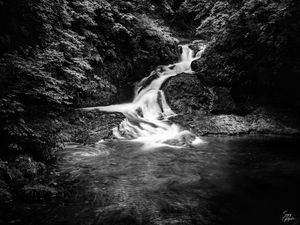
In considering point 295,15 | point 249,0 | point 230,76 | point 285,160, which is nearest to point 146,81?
point 230,76

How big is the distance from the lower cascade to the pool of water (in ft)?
2.44

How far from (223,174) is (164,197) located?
2.12 m

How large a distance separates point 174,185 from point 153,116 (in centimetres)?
642

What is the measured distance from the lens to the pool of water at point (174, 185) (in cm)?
498

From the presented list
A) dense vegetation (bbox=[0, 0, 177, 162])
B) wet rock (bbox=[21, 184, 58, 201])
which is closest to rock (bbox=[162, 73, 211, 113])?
dense vegetation (bbox=[0, 0, 177, 162])

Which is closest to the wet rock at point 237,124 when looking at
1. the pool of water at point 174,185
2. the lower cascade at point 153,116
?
the lower cascade at point 153,116

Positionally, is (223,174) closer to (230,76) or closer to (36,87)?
(36,87)

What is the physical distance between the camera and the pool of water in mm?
4977

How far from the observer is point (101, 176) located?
6984 millimetres

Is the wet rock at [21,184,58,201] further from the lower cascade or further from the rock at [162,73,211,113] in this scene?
the rock at [162,73,211,113]

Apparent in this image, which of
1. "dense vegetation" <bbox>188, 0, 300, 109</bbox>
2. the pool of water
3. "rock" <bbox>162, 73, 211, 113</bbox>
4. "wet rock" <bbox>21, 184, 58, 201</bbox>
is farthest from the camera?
"rock" <bbox>162, 73, 211, 113</bbox>

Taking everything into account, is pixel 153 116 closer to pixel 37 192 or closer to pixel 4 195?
pixel 37 192
